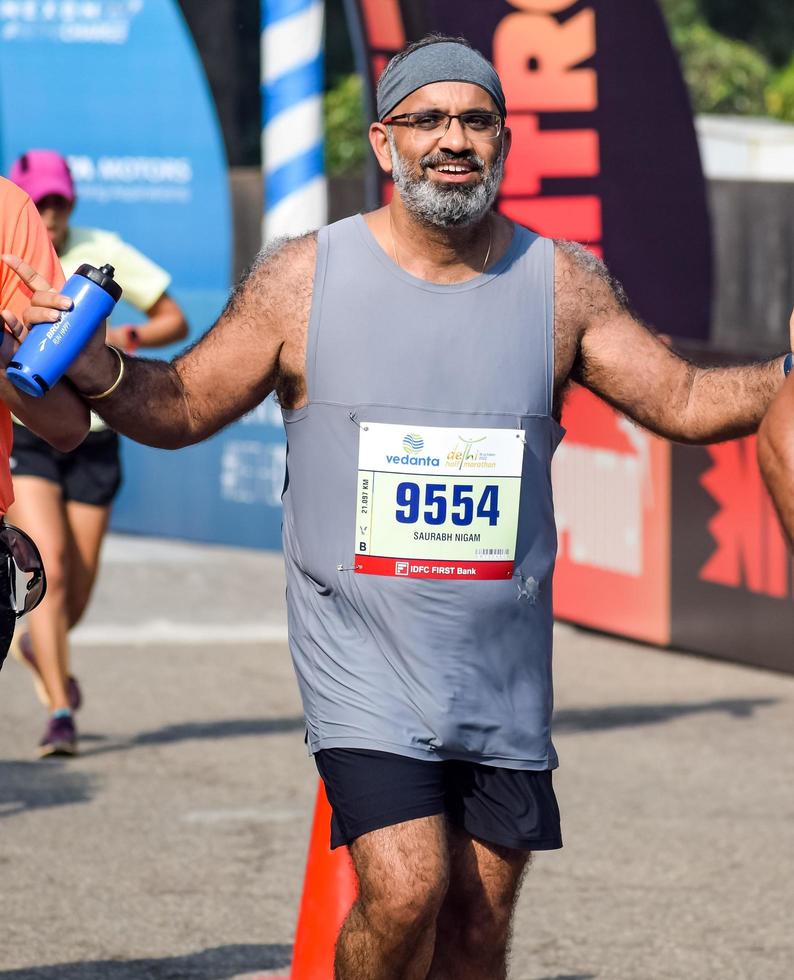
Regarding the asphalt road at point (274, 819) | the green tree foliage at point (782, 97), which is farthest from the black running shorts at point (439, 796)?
the green tree foliage at point (782, 97)

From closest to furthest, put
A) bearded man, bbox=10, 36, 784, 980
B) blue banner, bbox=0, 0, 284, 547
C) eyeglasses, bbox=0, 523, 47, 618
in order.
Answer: bearded man, bbox=10, 36, 784, 980, eyeglasses, bbox=0, 523, 47, 618, blue banner, bbox=0, 0, 284, 547

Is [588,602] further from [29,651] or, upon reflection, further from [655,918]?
[655,918]

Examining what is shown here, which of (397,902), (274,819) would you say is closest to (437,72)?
(397,902)

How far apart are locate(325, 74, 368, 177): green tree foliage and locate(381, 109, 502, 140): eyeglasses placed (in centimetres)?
2623

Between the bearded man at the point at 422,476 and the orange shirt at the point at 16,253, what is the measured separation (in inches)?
10.2

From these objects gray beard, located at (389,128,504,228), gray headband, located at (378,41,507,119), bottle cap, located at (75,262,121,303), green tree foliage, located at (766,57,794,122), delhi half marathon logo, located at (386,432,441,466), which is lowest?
green tree foliage, located at (766,57,794,122)

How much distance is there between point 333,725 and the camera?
A: 151 inches

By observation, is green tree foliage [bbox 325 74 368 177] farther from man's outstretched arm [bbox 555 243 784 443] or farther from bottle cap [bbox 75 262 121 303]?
bottle cap [bbox 75 262 121 303]

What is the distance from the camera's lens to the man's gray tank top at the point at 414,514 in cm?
380

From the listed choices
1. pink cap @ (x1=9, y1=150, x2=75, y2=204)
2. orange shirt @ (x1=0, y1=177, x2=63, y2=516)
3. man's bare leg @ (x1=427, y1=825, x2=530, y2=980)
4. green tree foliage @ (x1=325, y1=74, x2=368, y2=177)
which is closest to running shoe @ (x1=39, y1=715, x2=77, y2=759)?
pink cap @ (x1=9, y1=150, x2=75, y2=204)

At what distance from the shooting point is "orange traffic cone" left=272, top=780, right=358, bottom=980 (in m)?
4.42

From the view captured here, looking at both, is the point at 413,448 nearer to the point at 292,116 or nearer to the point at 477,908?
the point at 477,908

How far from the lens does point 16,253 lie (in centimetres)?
386

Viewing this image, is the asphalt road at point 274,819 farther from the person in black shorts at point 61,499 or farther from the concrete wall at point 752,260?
the concrete wall at point 752,260
